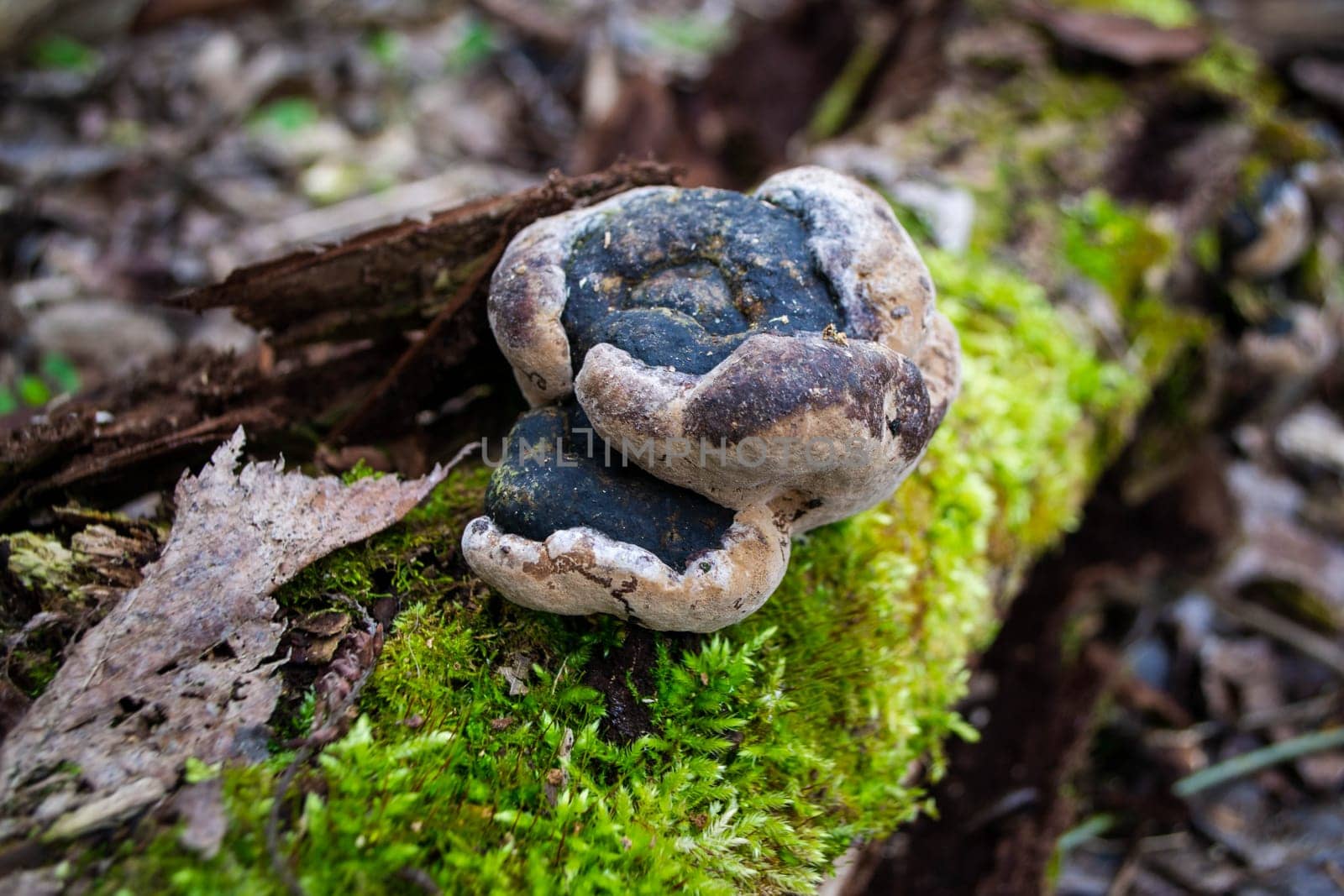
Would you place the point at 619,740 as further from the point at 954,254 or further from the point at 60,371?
the point at 60,371

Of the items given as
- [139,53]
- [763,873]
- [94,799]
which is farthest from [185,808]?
[139,53]

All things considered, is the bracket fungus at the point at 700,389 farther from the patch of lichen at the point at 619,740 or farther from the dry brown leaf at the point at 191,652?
the dry brown leaf at the point at 191,652

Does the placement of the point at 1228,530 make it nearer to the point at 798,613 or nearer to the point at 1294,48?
the point at 1294,48

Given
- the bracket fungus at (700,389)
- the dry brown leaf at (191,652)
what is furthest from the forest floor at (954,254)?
the bracket fungus at (700,389)

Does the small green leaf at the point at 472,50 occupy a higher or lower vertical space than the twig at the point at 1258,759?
higher

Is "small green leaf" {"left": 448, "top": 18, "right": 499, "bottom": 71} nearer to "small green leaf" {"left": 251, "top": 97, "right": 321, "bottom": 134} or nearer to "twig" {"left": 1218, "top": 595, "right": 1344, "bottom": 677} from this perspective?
"small green leaf" {"left": 251, "top": 97, "right": 321, "bottom": 134}
